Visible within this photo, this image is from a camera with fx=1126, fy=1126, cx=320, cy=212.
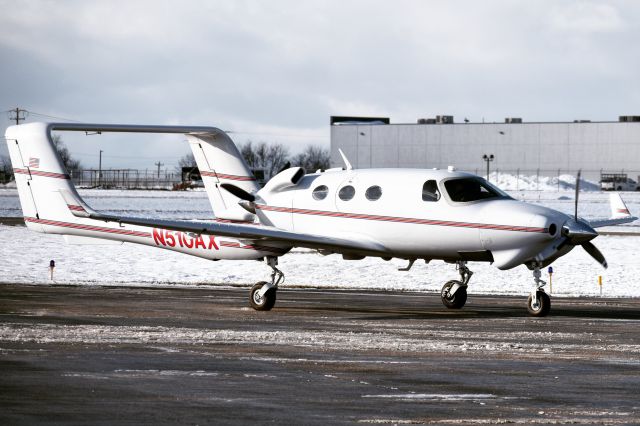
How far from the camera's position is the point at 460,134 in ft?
Result: 465

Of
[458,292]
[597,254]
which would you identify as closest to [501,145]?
[458,292]

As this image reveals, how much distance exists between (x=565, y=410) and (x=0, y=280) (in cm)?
2302

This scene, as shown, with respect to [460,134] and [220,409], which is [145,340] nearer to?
[220,409]

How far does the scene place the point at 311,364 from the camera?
1464 centimetres

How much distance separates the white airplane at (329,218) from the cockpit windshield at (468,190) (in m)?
0.02

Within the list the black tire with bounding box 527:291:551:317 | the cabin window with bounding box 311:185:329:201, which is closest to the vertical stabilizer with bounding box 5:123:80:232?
the cabin window with bounding box 311:185:329:201

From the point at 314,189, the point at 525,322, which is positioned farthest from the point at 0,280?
the point at 525,322

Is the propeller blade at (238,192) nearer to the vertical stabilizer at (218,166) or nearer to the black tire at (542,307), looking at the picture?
the vertical stabilizer at (218,166)

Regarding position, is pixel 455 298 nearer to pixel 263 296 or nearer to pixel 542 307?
pixel 542 307

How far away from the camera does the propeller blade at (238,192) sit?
25203 mm

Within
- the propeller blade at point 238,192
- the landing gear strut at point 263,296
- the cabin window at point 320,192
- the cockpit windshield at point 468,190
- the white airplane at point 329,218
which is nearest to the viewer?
the white airplane at point 329,218

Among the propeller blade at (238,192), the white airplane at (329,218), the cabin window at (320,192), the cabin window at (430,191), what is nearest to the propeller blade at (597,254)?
the white airplane at (329,218)

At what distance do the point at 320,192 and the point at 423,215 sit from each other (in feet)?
8.56

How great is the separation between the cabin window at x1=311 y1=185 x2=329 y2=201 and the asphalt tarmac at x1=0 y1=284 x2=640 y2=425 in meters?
2.41
